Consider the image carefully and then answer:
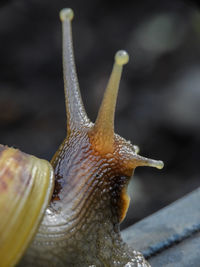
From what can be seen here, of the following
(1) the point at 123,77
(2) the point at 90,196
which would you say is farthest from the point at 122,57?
(1) the point at 123,77

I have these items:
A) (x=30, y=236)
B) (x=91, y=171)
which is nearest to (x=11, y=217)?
(x=30, y=236)

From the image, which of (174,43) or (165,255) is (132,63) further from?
(165,255)

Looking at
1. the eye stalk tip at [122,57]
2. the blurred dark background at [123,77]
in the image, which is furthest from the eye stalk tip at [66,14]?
the blurred dark background at [123,77]

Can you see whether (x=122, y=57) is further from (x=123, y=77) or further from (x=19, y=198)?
(x=123, y=77)

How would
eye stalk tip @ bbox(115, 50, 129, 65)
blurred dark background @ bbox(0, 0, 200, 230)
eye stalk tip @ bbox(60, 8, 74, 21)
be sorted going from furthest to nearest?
blurred dark background @ bbox(0, 0, 200, 230) < eye stalk tip @ bbox(60, 8, 74, 21) < eye stalk tip @ bbox(115, 50, 129, 65)

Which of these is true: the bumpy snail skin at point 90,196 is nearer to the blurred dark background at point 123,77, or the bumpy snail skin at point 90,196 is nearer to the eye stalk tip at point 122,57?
the eye stalk tip at point 122,57

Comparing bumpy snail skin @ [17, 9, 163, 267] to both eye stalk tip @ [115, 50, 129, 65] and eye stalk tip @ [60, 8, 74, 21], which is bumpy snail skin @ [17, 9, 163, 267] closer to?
eye stalk tip @ [115, 50, 129, 65]

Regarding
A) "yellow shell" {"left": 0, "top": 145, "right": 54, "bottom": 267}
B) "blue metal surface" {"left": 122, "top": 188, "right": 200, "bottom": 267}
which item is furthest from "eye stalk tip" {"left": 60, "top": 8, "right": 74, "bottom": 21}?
"blue metal surface" {"left": 122, "top": 188, "right": 200, "bottom": 267}
